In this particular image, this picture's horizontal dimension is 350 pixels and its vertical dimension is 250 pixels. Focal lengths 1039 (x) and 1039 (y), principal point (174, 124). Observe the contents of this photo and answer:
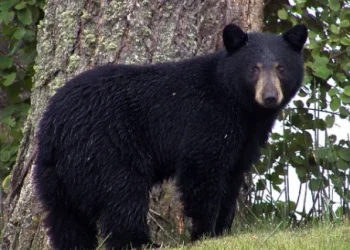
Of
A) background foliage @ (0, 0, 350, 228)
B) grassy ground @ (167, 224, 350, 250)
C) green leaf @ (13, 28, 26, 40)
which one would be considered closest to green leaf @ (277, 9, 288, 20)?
background foliage @ (0, 0, 350, 228)

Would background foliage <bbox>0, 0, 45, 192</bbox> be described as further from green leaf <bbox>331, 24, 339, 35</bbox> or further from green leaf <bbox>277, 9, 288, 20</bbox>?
green leaf <bbox>331, 24, 339, 35</bbox>

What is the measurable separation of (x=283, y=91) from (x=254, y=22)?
1.23 metres

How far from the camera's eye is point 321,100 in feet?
31.5

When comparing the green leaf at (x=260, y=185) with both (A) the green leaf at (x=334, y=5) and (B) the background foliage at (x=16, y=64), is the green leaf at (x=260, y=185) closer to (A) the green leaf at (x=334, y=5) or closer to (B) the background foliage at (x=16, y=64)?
(A) the green leaf at (x=334, y=5)

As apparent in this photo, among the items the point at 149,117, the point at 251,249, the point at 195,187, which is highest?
the point at 149,117

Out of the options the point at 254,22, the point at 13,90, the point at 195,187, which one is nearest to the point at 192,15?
the point at 254,22

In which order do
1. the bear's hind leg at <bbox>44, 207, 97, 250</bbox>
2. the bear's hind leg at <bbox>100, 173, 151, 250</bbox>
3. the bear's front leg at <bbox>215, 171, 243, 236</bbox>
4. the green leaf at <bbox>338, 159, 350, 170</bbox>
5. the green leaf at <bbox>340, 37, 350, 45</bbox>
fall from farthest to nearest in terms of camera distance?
the green leaf at <bbox>338, 159, 350, 170</bbox> < the green leaf at <bbox>340, 37, 350, 45</bbox> < the bear's front leg at <bbox>215, 171, 243, 236</bbox> < the bear's hind leg at <bbox>44, 207, 97, 250</bbox> < the bear's hind leg at <bbox>100, 173, 151, 250</bbox>

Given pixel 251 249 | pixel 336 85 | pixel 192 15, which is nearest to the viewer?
pixel 251 249

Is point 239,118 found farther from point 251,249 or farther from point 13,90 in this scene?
point 13,90

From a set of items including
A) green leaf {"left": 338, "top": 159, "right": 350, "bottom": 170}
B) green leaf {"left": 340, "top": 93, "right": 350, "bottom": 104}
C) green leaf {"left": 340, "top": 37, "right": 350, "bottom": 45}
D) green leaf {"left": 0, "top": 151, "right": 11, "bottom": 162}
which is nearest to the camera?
green leaf {"left": 340, "top": 37, "right": 350, "bottom": 45}

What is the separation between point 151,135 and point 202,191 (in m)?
0.56

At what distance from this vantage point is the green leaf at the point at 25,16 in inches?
368

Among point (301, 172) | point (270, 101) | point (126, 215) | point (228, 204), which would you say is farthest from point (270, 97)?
point (301, 172)

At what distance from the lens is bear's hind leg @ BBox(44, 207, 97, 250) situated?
7645 millimetres
